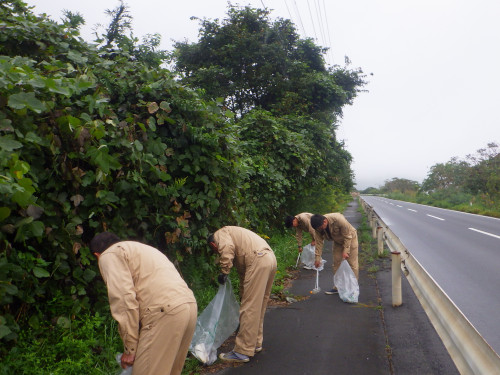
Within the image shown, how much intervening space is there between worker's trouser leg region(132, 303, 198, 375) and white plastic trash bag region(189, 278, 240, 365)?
1481 millimetres

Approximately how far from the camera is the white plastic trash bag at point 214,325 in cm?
427

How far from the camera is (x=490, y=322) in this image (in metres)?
5.64

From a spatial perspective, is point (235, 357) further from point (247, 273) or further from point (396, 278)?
point (396, 278)

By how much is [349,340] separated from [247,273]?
155 cm

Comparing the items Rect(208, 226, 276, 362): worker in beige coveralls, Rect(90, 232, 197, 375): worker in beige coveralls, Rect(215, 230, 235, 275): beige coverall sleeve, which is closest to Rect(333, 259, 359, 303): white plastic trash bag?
Rect(208, 226, 276, 362): worker in beige coveralls

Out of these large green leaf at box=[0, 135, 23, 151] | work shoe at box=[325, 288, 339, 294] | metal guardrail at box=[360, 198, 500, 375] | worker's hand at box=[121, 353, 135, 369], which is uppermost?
large green leaf at box=[0, 135, 23, 151]

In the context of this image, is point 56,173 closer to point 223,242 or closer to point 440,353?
point 223,242

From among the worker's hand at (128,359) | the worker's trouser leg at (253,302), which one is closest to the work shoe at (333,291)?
the worker's trouser leg at (253,302)

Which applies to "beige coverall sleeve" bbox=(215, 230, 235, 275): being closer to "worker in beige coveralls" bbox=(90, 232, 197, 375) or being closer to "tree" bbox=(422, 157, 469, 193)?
"worker in beige coveralls" bbox=(90, 232, 197, 375)

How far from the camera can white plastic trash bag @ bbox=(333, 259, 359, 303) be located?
254 inches

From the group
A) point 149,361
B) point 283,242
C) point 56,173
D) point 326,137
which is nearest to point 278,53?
point 326,137

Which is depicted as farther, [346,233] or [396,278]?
[346,233]

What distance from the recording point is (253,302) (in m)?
4.47

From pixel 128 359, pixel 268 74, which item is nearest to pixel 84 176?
pixel 128 359
